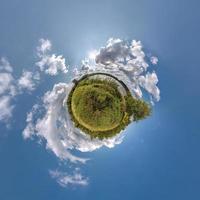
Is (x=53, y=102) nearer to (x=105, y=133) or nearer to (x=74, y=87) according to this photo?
(x=74, y=87)

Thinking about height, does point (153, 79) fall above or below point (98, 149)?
above

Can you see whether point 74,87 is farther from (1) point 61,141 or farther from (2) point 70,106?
(1) point 61,141

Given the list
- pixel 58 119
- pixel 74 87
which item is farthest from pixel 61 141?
pixel 74 87

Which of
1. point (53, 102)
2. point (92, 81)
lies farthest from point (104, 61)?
point (53, 102)

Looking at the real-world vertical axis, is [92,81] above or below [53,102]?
above

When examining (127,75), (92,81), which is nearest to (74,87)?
(92,81)
